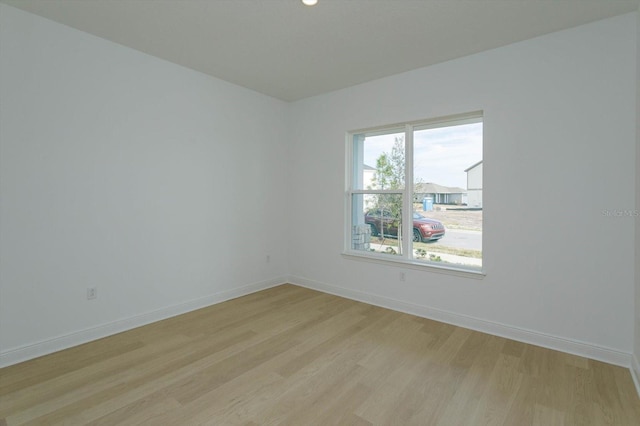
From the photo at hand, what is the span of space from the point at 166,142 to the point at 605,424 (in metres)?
4.31

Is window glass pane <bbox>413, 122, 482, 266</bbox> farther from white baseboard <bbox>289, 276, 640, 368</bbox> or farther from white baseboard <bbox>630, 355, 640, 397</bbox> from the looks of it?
white baseboard <bbox>630, 355, 640, 397</bbox>

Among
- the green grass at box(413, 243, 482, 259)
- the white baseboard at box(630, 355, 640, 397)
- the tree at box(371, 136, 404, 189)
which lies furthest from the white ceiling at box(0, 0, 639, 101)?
the white baseboard at box(630, 355, 640, 397)

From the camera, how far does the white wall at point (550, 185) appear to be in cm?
259

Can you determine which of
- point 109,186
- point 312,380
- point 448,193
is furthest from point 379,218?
point 109,186

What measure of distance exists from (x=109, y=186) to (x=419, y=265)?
11.0ft

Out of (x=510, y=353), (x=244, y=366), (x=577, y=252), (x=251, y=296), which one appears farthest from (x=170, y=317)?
(x=577, y=252)

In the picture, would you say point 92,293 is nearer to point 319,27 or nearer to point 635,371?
point 319,27

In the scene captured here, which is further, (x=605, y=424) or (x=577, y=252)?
(x=577, y=252)

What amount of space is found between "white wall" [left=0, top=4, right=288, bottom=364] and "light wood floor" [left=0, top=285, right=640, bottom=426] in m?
0.46

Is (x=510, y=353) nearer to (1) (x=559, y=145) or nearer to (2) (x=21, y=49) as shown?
(1) (x=559, y=145)

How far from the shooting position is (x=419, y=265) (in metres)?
3.64

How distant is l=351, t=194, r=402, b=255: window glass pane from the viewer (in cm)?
399

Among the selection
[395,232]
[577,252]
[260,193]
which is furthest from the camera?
[260,193]

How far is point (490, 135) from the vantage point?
3162mm
